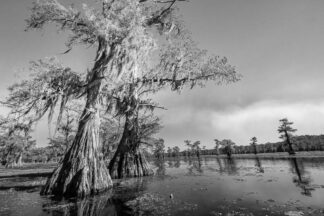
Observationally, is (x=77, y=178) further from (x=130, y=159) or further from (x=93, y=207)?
(x=130, y=159)

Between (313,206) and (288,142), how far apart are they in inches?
2066

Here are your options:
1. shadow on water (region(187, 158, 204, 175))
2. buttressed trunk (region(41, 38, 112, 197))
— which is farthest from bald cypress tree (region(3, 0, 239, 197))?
shadow on water (region(187, 158, 204, 175))

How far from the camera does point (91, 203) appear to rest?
7.95 meters

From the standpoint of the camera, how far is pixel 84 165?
9.93 metres

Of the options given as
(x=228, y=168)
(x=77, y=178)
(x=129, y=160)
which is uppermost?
(x=129, y=160)

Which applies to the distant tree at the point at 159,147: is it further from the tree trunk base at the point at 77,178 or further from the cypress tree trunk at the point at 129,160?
the tree trunk base at the point at 77,178

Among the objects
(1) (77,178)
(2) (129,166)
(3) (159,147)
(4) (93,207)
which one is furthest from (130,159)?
(3) (159,147)

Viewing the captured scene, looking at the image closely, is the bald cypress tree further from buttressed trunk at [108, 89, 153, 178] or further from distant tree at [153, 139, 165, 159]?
distant tree at [153, 139, 165, 159]

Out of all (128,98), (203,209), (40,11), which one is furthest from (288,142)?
(40,11)

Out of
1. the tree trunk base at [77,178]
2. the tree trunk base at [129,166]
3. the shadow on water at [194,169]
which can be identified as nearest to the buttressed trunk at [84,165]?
the tree trunk base at [77,178]

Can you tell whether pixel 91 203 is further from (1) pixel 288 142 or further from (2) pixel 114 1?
(1) pixel 288 142

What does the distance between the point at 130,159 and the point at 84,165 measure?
8.05 metres

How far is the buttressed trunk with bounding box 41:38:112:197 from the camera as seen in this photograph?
31.6 ft

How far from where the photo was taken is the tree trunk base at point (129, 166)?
55.5ft
